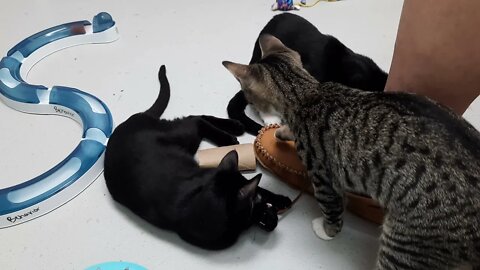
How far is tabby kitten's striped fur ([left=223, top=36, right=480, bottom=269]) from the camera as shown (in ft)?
3.11

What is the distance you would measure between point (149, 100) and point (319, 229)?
775mm

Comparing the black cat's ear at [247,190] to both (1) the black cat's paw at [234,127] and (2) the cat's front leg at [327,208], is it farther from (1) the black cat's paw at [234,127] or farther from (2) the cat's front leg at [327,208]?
(1) the black cat's paw at [234,127]

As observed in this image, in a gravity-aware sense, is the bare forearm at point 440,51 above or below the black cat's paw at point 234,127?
above

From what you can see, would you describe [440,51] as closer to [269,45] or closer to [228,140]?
[269,45]

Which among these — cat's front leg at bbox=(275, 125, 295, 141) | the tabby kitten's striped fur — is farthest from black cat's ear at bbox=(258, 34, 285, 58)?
cat's front leg at bbox=(275, 125, 295, 141)

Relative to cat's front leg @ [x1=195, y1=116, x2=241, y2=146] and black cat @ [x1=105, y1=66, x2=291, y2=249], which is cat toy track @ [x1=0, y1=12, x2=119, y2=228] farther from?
cat's front leg @ [x1=195, y1=116, x2=241, y2=146]

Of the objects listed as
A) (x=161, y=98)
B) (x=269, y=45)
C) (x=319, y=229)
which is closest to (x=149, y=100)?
(x=161, y=98)

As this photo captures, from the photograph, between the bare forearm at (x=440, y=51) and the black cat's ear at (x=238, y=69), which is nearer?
the bare forearm at (x=440, y=51)

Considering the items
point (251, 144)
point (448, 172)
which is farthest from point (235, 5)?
point (448, 172)

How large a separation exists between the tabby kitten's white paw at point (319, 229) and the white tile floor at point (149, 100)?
15 millimetres

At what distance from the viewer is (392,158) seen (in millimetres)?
1018

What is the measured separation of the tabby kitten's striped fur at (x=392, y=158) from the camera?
3.11 feet

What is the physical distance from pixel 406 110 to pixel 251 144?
54 cm

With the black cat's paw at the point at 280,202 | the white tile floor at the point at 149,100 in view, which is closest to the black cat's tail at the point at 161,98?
the white tile floor at the point at 149,100
